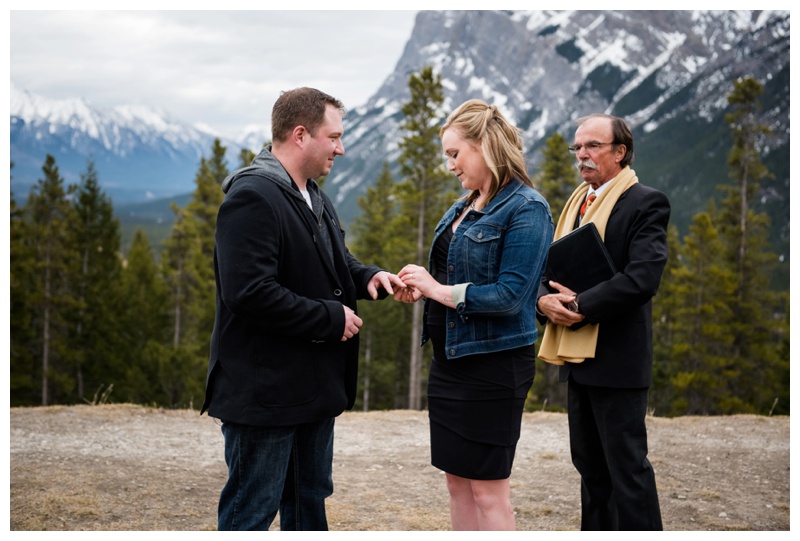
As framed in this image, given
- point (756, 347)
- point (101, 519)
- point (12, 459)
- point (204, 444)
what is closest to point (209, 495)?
point (101, 519)

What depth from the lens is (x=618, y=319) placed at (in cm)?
380

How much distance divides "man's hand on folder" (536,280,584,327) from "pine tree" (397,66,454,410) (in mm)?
21069

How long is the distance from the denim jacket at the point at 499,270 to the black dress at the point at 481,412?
9 centimetres

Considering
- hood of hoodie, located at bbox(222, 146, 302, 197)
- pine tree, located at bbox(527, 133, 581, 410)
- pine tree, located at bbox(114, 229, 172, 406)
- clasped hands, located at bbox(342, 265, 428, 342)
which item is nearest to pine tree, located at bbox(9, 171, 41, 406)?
pine tree, located at bbox(114, 229, 172, 406)

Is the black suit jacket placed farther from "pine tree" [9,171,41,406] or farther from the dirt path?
"pine tree" [9,171,41,406]

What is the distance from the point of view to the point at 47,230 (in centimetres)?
2984

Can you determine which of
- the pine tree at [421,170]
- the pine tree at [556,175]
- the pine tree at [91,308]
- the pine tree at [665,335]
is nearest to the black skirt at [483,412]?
the pine tree at [556,175]

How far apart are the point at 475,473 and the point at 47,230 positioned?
30.8 m

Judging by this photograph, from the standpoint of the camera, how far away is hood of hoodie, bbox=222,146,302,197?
3170 millimetres

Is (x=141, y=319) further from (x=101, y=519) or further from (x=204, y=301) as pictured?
(x=101, y=519)

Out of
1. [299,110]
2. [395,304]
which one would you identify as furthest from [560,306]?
[395,304]

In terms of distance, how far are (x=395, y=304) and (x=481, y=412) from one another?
31.0 meters

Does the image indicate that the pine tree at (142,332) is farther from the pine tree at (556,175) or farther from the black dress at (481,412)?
the black dress at (481,412)

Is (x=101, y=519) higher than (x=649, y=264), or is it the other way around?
(x=649, y=264)
